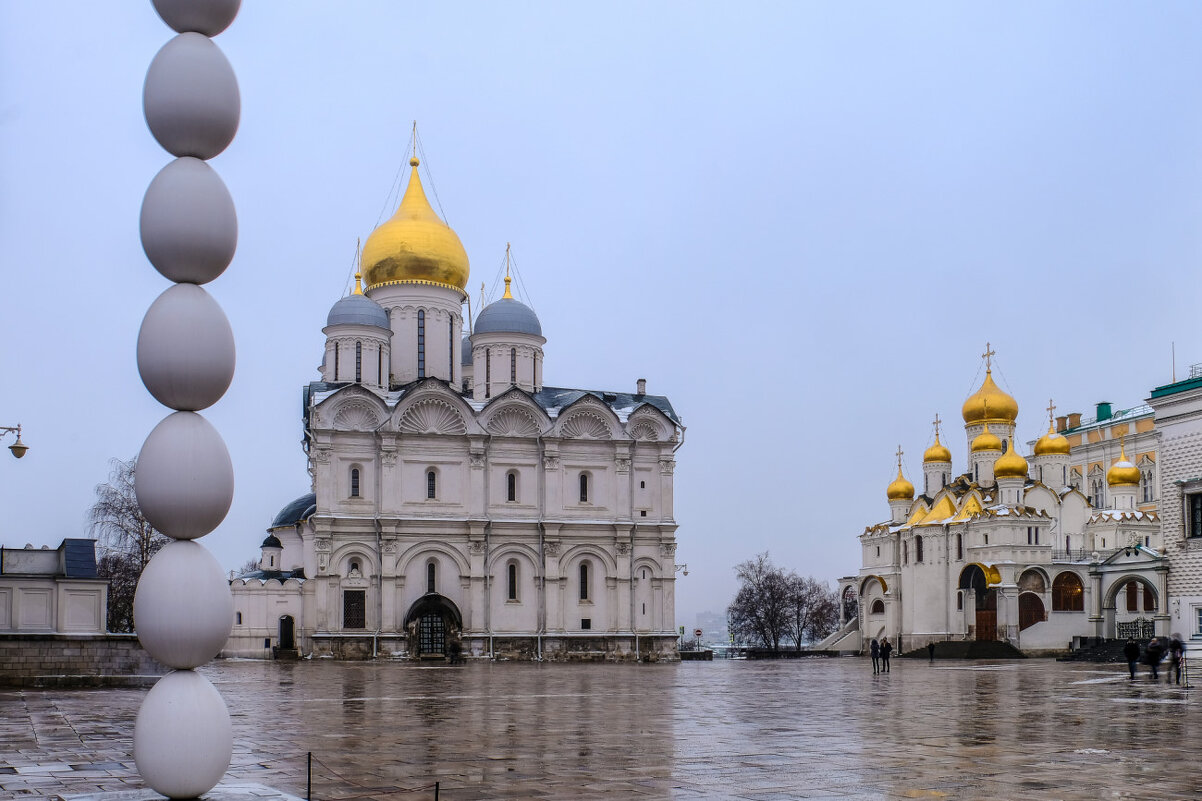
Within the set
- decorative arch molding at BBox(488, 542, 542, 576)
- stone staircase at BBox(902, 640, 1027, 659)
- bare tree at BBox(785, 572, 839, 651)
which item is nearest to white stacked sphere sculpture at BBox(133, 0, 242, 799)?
decorative arch molding at BBox(488, 542, 542, 576)

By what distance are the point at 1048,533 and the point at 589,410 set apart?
792 inches

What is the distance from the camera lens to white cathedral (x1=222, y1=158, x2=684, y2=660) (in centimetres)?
4528

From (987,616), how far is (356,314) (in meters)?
28.3

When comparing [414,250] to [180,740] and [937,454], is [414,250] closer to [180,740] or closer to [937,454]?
[937,454]

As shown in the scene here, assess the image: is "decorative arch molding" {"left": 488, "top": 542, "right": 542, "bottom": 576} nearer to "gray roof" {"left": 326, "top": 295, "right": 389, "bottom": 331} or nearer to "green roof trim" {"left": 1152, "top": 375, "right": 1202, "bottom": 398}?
"gray roof" {"left": 326, "top": 295, "right": 389, "bottom": 331}

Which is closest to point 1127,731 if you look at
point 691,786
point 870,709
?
point 870,709

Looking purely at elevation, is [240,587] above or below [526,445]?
below

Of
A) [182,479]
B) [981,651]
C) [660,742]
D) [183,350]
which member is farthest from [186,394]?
[981,651]

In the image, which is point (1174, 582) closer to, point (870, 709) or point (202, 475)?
point (870, 709)

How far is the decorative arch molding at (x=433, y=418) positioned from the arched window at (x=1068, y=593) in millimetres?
24672

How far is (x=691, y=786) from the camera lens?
9852 mm

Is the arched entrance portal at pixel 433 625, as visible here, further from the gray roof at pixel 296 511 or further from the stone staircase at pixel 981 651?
the stone staircase at pixel 981 651

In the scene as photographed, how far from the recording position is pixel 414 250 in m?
51.1

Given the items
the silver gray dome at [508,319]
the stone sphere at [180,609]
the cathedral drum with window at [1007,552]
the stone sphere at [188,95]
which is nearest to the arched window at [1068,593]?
the cathedral drum with window at [1007,552]
